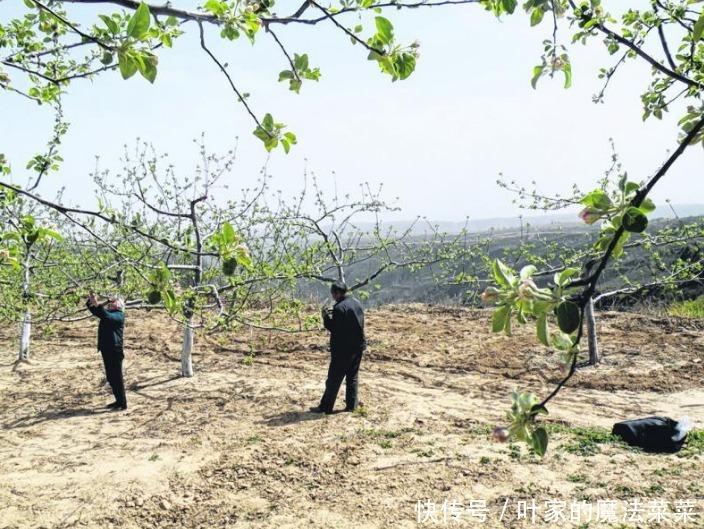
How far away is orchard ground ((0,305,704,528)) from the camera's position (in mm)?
4270

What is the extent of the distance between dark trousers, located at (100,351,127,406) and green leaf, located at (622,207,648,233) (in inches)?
Answer: 266

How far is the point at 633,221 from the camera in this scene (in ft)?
3.01

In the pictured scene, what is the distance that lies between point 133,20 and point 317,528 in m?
3.79

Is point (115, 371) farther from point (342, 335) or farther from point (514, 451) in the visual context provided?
point (514, 451)

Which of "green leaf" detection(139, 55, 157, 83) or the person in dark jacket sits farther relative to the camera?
the person in dark jacket

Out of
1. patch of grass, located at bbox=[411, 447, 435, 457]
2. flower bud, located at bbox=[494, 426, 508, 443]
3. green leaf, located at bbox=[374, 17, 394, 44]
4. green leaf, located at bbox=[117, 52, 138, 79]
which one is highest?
green leaf, located at bbox=[374, 17, 394, 44]

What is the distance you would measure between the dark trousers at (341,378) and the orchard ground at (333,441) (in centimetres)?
21

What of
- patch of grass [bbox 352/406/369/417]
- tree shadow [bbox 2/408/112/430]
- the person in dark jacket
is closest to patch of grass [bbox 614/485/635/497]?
patch of grass [bbox 352/406/369/417]

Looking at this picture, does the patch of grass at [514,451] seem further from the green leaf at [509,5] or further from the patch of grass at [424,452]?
the green leaf at [509,5]

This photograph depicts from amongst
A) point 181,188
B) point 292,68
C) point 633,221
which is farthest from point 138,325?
point 633,221

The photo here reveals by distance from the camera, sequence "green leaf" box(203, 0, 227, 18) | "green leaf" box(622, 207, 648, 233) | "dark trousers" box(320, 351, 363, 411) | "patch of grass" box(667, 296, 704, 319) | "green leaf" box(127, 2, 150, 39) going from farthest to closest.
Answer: "patch of grass" box(667, 296, 704, 319) < "dark trousers" box(320, 351, 363, 411) < "green leaf" box(203, 0, 227, 18) < "green leaf" box(127, 2, 150, 39) < "green leaf" box(622, 207, 648, 233)

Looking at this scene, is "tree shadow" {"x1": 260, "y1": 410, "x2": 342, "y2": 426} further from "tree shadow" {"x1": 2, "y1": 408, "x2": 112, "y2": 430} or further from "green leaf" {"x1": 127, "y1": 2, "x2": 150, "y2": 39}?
"green leaf" {"x1": 127, "y1": 2, "x2": 150, "y2": 39}

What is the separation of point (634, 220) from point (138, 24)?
1.19m

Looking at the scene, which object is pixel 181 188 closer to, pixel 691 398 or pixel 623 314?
pixel 691 398
